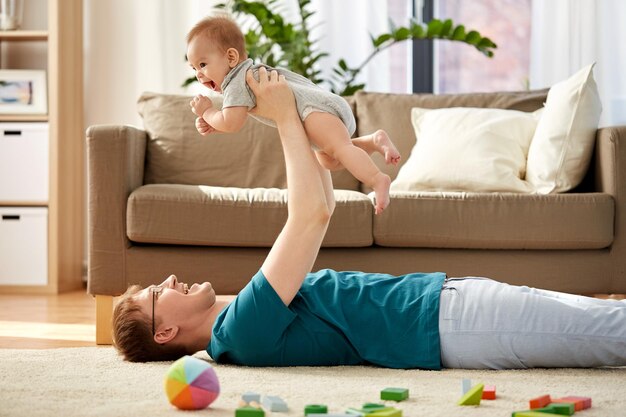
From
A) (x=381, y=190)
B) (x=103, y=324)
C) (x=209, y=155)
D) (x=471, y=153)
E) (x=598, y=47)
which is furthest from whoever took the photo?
(x=598, y=47)

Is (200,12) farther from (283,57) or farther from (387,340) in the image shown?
(387,340)

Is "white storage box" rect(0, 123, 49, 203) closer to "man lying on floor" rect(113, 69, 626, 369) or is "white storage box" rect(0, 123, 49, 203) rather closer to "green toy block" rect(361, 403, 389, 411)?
"man lying on floor" rect(113, 69, 626, 369)

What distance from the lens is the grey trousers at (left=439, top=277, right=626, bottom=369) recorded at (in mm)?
1973

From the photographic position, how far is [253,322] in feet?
6.41

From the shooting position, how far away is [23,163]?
14.8 feet

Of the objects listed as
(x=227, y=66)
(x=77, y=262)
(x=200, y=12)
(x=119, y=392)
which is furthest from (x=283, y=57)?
(x=119, y=392)

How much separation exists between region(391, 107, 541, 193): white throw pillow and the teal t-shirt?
50.5 inches

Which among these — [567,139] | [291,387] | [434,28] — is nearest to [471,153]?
[567,139]

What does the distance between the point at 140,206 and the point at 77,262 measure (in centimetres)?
197

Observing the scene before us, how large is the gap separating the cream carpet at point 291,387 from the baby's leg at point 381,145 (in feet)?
1.56

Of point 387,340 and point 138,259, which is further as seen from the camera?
point 138,259

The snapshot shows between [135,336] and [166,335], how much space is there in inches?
3.4

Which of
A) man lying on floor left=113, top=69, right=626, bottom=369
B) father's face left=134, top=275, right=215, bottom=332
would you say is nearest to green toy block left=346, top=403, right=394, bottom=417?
man lying on floor left=113, top=69, right=626, bottom=369

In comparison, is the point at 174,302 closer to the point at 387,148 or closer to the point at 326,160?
the point at 326,160
